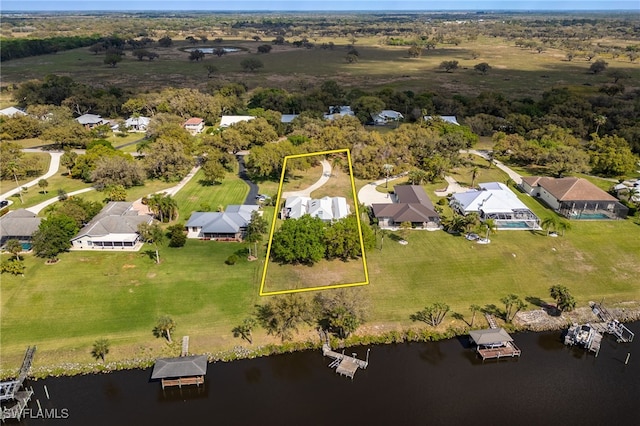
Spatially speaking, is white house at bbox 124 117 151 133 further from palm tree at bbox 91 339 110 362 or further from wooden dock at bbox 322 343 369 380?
wooden dock at bbox 322 343 369 380

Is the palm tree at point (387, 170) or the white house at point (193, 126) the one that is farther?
the white house at point (193, 126)


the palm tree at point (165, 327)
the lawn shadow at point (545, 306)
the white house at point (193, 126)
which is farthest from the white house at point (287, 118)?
the lawn shadow at point (545, 306)

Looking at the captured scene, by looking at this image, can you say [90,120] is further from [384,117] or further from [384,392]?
[384,392]

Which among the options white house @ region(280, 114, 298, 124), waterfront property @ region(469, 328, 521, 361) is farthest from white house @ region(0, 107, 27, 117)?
waterfront property @ region(469, 328, 521, 361)

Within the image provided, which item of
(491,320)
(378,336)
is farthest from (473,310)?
(378,336)

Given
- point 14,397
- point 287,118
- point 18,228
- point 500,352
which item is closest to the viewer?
point 14,397

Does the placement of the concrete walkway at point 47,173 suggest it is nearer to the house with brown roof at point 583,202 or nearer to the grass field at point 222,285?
the grass field at point 222,285
